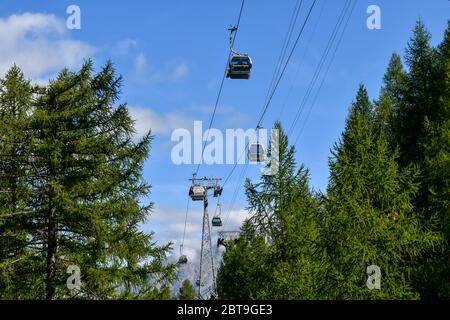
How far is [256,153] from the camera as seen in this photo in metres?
29.3

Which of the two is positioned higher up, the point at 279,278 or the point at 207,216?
the point at 207,216

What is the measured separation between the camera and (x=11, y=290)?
19547 millimetres

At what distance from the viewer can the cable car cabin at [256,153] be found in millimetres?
29188

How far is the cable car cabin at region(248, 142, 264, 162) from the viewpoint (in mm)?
29188

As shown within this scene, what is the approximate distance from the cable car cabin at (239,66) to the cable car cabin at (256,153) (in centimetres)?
726

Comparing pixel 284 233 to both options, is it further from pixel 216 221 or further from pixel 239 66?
pixel 216 221

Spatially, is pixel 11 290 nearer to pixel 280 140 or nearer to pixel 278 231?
pixel 278 231

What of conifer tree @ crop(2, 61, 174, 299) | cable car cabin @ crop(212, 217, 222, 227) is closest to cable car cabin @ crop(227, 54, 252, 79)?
conifer tree @ crop(2, 61, 174, 299)

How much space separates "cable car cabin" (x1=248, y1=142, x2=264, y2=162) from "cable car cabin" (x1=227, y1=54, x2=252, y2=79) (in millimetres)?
7259

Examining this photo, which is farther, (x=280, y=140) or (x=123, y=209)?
(x=280, y=140)

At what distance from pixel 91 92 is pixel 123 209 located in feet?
14.3

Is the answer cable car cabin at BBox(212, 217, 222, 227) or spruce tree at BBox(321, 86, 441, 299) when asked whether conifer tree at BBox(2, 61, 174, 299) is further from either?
cable car cabin at BBox(212, 217, 222, 227)
